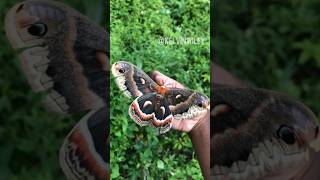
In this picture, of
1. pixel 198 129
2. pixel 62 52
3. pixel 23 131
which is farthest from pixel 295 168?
pixel 23 131

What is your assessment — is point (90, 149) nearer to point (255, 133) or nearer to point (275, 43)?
point (255, 133)

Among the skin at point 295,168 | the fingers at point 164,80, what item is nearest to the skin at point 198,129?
the fingers at point 164,80

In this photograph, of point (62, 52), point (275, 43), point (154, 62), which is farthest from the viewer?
point (275, 43)

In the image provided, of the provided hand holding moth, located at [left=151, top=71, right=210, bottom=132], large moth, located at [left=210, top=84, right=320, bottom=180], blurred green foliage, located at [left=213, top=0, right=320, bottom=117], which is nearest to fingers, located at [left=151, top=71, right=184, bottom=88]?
hand holding moth, located at [left=151, top=71, right=210, bottom=132]

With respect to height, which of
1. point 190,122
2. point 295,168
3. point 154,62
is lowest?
point 295,168

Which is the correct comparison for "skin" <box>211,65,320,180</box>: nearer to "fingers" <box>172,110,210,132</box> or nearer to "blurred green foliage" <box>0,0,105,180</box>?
"fingers" <box>172,110,210,132</box>

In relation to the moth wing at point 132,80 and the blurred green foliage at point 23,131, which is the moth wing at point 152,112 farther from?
the blurred green foliage at point 23,131
